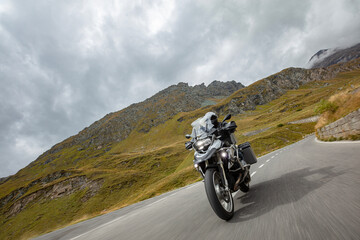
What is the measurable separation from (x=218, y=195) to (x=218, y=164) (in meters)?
0.56

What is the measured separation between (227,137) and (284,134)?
4460cm

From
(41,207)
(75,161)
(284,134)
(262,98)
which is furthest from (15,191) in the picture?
(262,98)

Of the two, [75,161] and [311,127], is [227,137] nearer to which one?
[311,127]

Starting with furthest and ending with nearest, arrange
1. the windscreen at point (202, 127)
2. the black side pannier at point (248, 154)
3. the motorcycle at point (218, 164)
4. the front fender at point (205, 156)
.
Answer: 1. the black side pannier at point (248, 154)
2. the windscreen at point (202, 127)
3. the front fender at point (205, 156)
4. the motorcycle at point (218, 164)

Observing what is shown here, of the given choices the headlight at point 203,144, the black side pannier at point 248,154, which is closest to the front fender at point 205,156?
the headlight at point 203,144

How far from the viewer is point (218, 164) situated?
349 centimetres

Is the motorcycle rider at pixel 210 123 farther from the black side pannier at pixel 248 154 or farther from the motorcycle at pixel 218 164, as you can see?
the black side pannier at pixel 248 154

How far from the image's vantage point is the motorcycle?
10.0 ft

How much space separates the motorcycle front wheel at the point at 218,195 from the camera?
2.95 metres

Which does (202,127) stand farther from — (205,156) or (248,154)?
(248,154)

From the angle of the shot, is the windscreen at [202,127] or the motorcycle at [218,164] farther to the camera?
the windscreen at [202,127]

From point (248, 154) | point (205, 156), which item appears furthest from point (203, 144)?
point (248, 154)

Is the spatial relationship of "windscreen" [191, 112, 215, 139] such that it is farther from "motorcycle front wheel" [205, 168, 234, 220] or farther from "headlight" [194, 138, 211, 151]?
"motorcycle front wheel" [205, 168, 234, 220]

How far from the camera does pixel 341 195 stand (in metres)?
2.95
